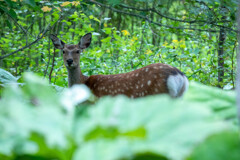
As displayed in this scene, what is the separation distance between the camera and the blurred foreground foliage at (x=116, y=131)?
1.34 ft

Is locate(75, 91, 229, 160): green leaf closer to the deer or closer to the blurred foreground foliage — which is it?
the blurred foreground foliage

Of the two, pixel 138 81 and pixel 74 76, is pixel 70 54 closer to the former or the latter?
pixel 74 76

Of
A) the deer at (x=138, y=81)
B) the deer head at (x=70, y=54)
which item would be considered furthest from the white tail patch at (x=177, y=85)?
the deer head at (x=70, y=54)

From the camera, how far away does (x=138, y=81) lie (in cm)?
394

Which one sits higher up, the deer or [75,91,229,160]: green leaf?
[75,91,229,160]: green leaf

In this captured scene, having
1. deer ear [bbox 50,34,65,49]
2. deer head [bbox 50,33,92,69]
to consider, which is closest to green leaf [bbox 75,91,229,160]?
deer head [bbox 50,33,92,69]

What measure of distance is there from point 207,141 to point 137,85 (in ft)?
11.6

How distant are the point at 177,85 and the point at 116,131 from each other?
10.5ft

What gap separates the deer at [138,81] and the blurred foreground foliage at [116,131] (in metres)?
3.12

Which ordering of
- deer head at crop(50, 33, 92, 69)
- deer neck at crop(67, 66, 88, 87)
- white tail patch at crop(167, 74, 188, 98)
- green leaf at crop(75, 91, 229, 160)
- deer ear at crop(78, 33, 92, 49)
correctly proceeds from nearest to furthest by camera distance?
green leaf at crop(75, 91, 229, 160), white tail patch at crop(167, 74, 188, 98), deer head at crop(50, 33, 92, 69), deer neck at crop(67, 66, 88, 87), deer ear at crop(78, 33, 92, 49)

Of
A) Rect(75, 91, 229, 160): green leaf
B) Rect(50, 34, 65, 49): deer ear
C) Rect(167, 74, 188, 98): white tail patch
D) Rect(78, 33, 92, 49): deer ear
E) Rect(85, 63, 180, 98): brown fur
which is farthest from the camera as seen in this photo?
Rect(78, 33, 92, 49): deer ear

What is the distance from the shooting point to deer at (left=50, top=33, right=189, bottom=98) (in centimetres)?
358

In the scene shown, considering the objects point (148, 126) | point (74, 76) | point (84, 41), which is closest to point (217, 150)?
point (148, 126)

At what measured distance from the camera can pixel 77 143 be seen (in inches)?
17.8
